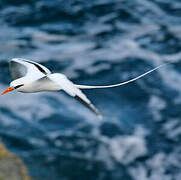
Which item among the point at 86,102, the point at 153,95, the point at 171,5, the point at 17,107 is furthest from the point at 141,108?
the point at 86,102

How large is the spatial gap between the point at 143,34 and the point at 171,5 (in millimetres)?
1859

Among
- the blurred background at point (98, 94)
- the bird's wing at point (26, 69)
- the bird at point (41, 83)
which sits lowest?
the blurred background at point (98, 94)

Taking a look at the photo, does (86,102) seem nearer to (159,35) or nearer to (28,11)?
(159,35)

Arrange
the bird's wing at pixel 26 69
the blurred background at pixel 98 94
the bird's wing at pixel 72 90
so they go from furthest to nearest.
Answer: the blurred background at pixel 98 94
the bird's wing at pixel 26 69
the bird's wing at pixel 72 90

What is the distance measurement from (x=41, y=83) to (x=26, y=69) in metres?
0.91

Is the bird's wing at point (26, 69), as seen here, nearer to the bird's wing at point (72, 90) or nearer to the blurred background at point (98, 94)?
the bird's wing at point (72, 90)

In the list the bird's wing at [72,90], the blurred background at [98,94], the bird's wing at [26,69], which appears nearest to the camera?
the bird's wing at [72,90]

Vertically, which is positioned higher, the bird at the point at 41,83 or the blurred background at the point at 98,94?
the bird at the point at 41,83

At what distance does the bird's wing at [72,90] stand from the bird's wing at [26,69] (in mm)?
834

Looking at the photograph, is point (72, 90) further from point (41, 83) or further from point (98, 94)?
point (98, 94)

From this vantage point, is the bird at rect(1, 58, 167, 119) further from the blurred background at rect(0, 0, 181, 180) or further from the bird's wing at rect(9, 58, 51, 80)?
the blurred background at rect(0, 0, 181, 180)

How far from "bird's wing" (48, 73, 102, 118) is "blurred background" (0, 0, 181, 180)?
3.51 m

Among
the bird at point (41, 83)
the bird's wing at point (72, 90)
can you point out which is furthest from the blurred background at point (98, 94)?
the bird's wing at point (72, 90)

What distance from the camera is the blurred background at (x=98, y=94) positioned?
801 centimetres
